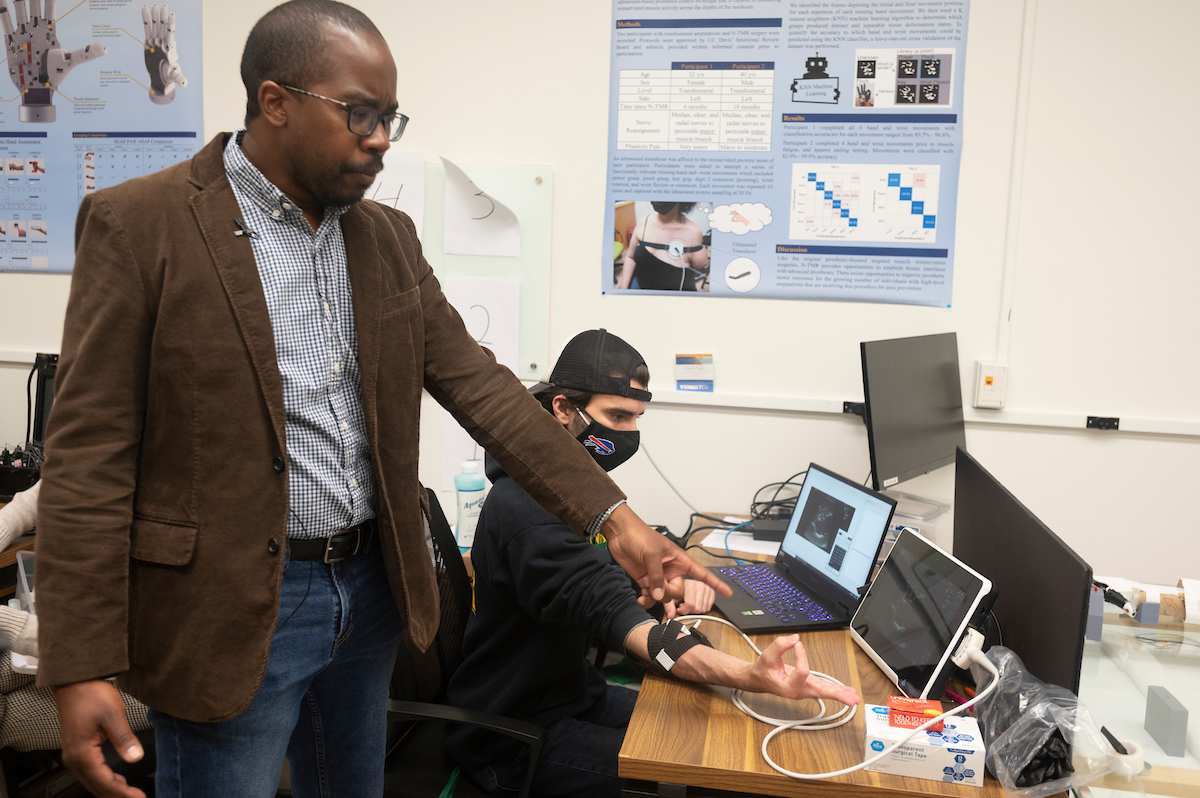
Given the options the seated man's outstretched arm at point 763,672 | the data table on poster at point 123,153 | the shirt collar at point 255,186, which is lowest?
the seated man's outstretched arm at point 763,672

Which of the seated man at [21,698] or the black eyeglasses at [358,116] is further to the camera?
the seated man at [21,698]

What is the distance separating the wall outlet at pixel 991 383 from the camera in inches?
90.4

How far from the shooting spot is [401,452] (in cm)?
102

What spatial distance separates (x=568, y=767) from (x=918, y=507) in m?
1.31

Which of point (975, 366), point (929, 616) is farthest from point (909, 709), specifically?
point (975, 366)

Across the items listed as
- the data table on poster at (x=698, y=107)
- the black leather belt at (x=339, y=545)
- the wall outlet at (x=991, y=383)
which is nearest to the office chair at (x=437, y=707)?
the black leather belt at (x=339, y=545)

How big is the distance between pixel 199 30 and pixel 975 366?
2.67m

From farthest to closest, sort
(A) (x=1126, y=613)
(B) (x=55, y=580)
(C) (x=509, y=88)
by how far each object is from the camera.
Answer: (C) (x=509, y=88), (A) (x=1126, y=613), (B) (x=55, y=580)

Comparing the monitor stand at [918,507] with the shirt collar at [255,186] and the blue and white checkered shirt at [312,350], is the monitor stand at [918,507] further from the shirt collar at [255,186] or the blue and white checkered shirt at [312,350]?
the shirt collar at [255,186]

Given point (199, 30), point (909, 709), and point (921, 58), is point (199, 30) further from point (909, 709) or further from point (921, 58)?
point (909, 709)

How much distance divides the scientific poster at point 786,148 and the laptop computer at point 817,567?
79 cm

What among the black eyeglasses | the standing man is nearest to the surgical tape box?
the standing man

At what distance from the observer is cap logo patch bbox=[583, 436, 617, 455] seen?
1.61 metres

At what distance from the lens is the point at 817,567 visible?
1753 millimetres
